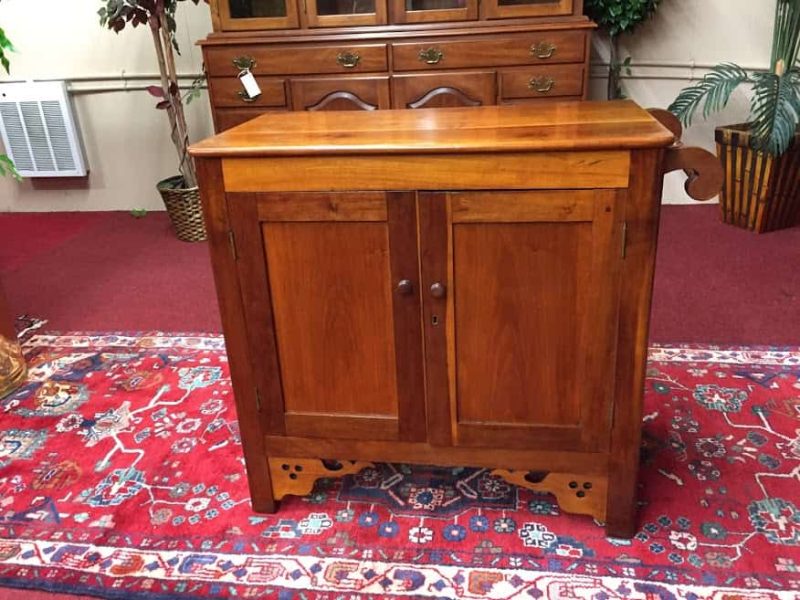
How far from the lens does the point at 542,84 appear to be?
279 cm

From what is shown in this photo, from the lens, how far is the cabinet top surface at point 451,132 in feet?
3.57

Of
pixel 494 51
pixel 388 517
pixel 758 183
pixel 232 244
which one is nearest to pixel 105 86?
pixel 494 51

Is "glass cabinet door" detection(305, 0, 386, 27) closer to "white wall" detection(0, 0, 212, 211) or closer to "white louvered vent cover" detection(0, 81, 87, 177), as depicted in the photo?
"white wall" detection(0, 0, 212, 211)

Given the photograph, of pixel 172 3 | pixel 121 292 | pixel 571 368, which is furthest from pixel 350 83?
pixel 571 368

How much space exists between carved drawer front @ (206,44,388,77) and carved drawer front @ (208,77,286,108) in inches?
1.2

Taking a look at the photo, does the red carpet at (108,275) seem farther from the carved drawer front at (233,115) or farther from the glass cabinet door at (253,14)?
the glass cabinet door at (253,14)

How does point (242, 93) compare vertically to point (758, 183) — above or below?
above

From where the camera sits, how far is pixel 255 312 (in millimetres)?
1282

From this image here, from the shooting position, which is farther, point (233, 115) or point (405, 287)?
point (233, 115)

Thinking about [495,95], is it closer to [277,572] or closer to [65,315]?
[65,315]

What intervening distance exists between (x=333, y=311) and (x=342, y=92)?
188 centimetres

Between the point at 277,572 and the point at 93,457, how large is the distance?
0.68 meters

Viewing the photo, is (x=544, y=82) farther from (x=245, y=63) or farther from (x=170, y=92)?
(x=170, y=92)

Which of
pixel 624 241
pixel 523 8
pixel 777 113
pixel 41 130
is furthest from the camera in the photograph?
pixel 41 130
